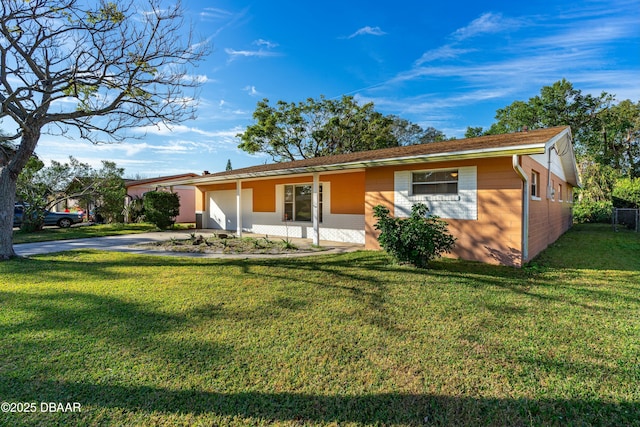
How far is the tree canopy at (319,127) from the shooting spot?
26469 mm

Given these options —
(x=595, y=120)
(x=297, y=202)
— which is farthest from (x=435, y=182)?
(x=595, y=120)

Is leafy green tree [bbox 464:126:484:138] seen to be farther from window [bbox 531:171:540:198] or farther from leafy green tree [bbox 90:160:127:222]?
leafy green tree [bbox 90:160:127:222]

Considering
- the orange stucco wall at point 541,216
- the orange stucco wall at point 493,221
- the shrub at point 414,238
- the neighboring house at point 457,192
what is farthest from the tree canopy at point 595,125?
the shrub at point 414,238

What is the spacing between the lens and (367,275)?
254 inches

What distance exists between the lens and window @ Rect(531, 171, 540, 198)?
344 inches

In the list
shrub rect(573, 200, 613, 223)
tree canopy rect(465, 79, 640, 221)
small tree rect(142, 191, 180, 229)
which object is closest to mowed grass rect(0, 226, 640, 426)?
small tree rect(142, 191, 180, 229)

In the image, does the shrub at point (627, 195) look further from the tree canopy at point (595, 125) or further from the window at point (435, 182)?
the window at point (435, 182)

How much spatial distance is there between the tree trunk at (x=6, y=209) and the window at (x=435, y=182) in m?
11.1

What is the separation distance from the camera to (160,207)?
51.8ft

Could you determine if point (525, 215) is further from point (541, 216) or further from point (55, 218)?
point (55, 218)

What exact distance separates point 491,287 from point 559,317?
4.63 feet

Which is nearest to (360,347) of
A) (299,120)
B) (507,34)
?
(507,34)

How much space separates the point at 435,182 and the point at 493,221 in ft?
5.93

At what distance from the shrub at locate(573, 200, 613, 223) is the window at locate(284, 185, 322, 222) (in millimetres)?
22045
